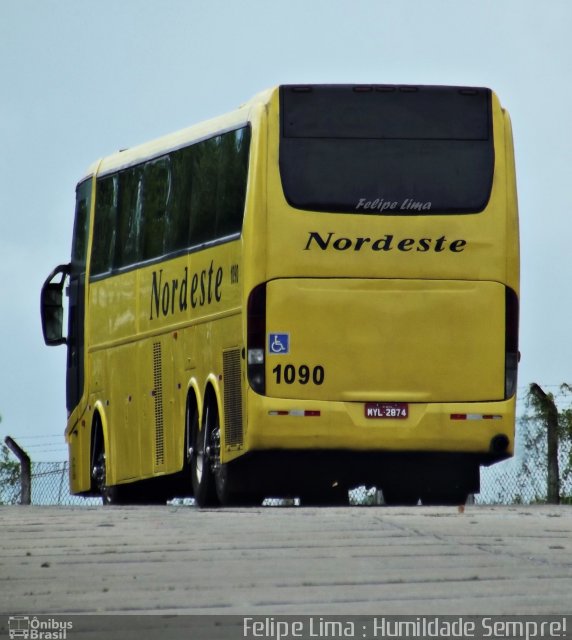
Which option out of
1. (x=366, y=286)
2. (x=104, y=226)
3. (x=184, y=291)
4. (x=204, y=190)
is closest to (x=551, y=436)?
(x=184, y=291)

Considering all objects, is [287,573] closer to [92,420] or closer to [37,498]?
[92,420]

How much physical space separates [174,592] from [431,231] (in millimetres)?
10061

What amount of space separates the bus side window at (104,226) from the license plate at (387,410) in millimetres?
5842

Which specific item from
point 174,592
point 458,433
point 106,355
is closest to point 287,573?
point 174,592

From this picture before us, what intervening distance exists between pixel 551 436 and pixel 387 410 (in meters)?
4.76

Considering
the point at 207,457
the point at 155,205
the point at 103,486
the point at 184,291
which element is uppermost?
the point at 155,205

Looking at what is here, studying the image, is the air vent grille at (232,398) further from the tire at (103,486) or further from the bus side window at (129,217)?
the tire at (103,486)

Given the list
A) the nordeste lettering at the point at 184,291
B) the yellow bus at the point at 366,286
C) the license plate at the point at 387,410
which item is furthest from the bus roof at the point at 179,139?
the license plate at the point at 387,410

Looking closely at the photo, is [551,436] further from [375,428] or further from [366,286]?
[366,286]

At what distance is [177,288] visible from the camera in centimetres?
2331

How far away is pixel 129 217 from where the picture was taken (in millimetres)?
25062

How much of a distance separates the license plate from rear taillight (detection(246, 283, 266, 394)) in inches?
40.8

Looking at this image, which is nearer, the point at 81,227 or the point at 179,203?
the point at 179,203

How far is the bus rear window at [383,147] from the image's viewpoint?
819 inches
